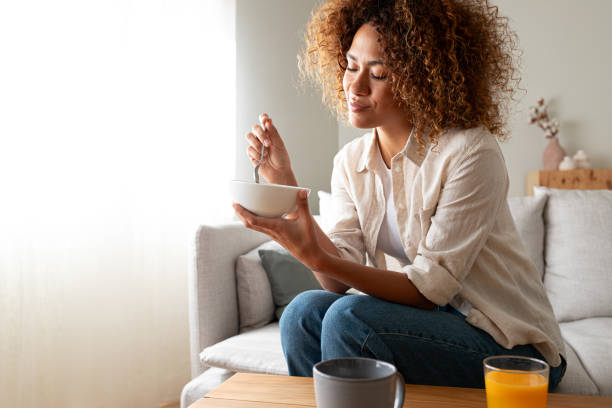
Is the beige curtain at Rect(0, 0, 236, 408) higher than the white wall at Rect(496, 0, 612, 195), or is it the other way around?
the white wall at Rect(496, 0, 612, 195)

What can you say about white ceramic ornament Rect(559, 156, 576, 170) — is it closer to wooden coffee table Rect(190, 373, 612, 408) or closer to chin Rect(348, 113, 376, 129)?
chin Rect(348, 113, 376, 129)

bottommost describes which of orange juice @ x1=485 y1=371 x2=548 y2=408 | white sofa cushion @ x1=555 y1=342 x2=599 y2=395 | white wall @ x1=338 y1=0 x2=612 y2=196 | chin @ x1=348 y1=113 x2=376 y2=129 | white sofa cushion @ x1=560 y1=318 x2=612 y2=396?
white sofa cushion @ x1=555 y1=342 x2=599 y2=395

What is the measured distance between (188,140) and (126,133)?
0.35m

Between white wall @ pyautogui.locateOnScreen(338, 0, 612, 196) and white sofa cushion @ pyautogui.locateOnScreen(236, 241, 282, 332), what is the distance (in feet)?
5.21

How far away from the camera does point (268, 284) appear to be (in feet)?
6.28

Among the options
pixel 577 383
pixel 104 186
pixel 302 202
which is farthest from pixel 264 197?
pixel 104 186

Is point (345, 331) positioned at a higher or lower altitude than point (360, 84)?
lower

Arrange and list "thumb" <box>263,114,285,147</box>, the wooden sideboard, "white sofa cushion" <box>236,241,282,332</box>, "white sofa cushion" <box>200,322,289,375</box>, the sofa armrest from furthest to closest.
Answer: the wooden sideboard → "white sofa cushion" <box>236,241,282,332</box> → the sofa armrest → "white sofa cushion" <box>200,322,289,375</box> → "thumb" <box>263,114,285,147</box>

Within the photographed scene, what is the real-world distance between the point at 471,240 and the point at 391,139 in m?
0.35

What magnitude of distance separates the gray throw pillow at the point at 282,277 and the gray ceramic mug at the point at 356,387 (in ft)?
4.24

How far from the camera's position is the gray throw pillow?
1904mm

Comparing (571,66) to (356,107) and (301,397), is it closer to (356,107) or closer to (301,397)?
(356,107)

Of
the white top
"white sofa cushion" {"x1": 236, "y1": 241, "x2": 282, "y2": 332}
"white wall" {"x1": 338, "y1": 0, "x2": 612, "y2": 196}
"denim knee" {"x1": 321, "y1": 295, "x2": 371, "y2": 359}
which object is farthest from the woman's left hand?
"white wall" {"x1": 338, "y1": 0, "x2": 612, "y2": 196}

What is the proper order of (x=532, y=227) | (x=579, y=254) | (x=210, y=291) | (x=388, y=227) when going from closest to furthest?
(x=388, y=227), (x=210, y=291), (x=579, y=254), (x=532, y=227)
